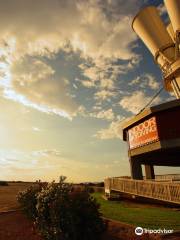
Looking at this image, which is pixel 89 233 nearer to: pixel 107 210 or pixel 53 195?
pixel 53 195

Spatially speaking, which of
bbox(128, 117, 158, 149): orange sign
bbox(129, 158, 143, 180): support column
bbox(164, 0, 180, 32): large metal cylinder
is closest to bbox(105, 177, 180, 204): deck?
bbox(129, 158, 143, 180): support column

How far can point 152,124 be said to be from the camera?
27.6 meters

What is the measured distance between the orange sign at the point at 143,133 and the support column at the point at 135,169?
177cm

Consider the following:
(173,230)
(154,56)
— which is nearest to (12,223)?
(173,230)

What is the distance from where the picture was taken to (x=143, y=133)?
96.9 ft

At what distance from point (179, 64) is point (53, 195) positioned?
21.4 m

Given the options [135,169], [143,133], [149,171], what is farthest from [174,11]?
[149,171]

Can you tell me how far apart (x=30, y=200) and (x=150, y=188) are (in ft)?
32.2

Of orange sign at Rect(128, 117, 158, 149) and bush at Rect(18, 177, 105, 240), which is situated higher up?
orange sign at Rect(128, 117, 158, 149)

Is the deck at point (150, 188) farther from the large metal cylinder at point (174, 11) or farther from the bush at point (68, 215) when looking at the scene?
the large metal cylinder at point (174, 11)

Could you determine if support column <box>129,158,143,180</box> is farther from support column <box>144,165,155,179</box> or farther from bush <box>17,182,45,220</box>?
bush <box>17,182,45,220</box>

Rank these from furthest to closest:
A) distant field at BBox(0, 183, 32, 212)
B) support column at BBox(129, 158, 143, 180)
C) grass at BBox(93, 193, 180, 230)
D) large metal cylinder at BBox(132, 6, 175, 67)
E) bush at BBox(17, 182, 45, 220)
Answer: large metal cylinder at BBox(132, 6, 175, 67) < support column at BBox(129, 158, 143, 180) < distant field at BBox(0, 183, 32, 212) < bush at BBox(17, 182, 45, 220) < grass at BBox(93, 193, 180, 230)

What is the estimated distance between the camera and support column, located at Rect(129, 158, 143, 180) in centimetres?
3158

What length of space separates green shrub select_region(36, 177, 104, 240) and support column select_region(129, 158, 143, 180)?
17.4 meters
